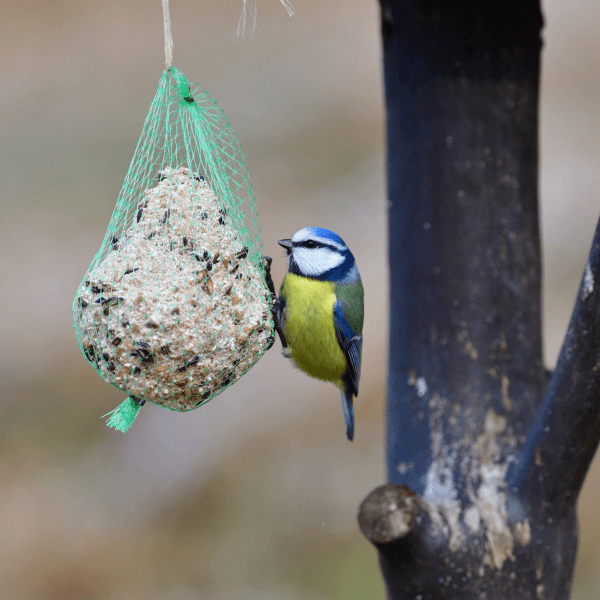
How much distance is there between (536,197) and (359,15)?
6.40 m

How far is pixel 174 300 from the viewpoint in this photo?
6.07ft

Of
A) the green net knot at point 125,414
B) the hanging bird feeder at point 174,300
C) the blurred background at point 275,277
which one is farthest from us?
the blurred background at point 275,277

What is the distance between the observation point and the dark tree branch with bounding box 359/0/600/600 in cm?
244

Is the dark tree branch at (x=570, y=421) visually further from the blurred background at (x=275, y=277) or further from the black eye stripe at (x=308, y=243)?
the blurred background at (x=275, y=277)

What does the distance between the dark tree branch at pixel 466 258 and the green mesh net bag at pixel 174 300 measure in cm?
76

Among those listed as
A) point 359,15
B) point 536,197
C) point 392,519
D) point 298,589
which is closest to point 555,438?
point 392,519

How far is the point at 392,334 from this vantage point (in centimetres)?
275

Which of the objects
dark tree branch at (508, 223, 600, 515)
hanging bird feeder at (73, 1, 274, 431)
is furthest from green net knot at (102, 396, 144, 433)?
dark tree branch at (508, 223, 600, 515)

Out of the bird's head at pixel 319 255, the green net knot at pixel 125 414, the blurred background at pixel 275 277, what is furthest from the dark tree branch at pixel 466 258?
the blurred background at pixel 275 277

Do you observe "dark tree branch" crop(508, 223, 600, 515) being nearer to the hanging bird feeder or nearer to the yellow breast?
the yellow breast

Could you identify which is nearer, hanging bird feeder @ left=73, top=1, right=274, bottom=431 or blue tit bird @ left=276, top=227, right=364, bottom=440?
hanging bird feeder @ left=73, top=1, right=274, bottom=431

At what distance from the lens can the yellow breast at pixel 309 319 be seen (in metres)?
2.39

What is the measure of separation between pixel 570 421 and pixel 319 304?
869 millimetres

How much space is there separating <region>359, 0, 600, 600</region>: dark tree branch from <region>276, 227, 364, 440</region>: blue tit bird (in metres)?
0.27
